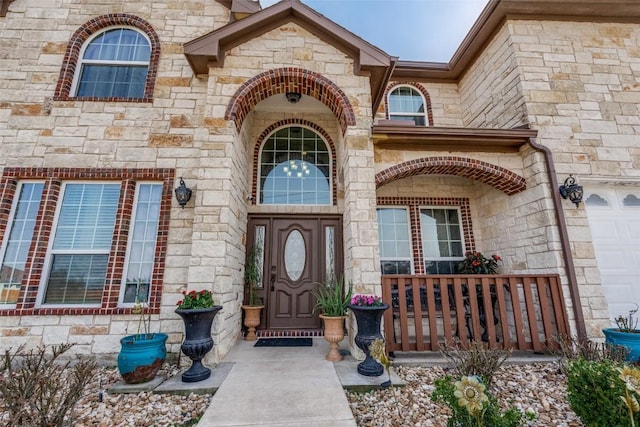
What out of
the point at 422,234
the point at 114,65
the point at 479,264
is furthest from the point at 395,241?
the point at 114,65

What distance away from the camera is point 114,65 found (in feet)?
16.5

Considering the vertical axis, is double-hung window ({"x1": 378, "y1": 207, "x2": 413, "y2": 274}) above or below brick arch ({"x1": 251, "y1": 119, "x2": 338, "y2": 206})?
below

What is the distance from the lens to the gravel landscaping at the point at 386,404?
2.51m

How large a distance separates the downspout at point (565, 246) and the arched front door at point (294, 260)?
141 inches

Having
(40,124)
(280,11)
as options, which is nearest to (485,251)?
(280,11)

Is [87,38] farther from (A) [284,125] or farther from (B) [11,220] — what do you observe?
(A) [284,125]

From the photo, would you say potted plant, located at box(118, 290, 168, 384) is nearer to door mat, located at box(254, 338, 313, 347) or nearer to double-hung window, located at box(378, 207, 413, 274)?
door mat, located at box(254, 338, 313, 347)

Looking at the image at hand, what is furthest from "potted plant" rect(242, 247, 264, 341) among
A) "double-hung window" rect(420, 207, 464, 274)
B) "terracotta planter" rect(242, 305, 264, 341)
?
"double-hung window" rect(420, 207, 464, 274)

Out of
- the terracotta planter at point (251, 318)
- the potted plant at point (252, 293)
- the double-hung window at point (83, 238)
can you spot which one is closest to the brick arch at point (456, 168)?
the potted plant at point (252, 293)

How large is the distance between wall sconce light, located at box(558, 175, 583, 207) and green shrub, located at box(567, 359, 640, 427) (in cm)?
310

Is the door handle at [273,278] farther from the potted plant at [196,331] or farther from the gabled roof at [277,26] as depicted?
the gabled roof at [277,26]

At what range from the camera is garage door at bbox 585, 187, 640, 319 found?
14.4ft

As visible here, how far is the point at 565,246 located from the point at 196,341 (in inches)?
215

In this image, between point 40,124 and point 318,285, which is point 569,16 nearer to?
point 318,285
